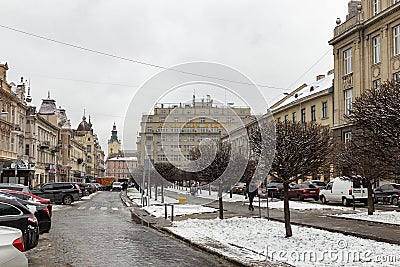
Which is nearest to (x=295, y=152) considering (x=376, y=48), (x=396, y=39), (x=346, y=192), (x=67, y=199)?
(x=346, y=192)

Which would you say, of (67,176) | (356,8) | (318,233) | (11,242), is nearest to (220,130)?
(356,8)

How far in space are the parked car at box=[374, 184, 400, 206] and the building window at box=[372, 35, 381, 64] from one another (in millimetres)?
12103

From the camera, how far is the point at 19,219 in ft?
41.0

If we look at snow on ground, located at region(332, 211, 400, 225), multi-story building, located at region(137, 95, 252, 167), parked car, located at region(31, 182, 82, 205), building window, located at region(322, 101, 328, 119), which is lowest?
parked car, located at region(31, 182, 82, 205)

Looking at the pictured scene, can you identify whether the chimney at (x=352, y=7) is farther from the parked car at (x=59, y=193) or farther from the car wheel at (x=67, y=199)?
the car wheel at (x=67, y=199)

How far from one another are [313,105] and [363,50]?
44.6 ft

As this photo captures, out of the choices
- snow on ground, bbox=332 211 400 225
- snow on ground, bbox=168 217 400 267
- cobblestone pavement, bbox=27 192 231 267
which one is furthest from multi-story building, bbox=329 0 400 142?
cobblestone pavement, bbox=27 192 231 267

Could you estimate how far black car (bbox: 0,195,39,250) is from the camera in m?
12.4

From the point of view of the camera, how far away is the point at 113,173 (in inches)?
6516

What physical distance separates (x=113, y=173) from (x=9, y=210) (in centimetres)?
15504

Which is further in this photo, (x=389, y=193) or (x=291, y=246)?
(x=389, y=193)

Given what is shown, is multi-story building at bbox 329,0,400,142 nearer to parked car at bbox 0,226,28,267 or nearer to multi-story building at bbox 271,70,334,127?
multi-story building at bbox 271,70,334,127

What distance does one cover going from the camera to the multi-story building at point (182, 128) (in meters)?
43.4

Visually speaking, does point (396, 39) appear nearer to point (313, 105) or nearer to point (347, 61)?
point (347, 61)
